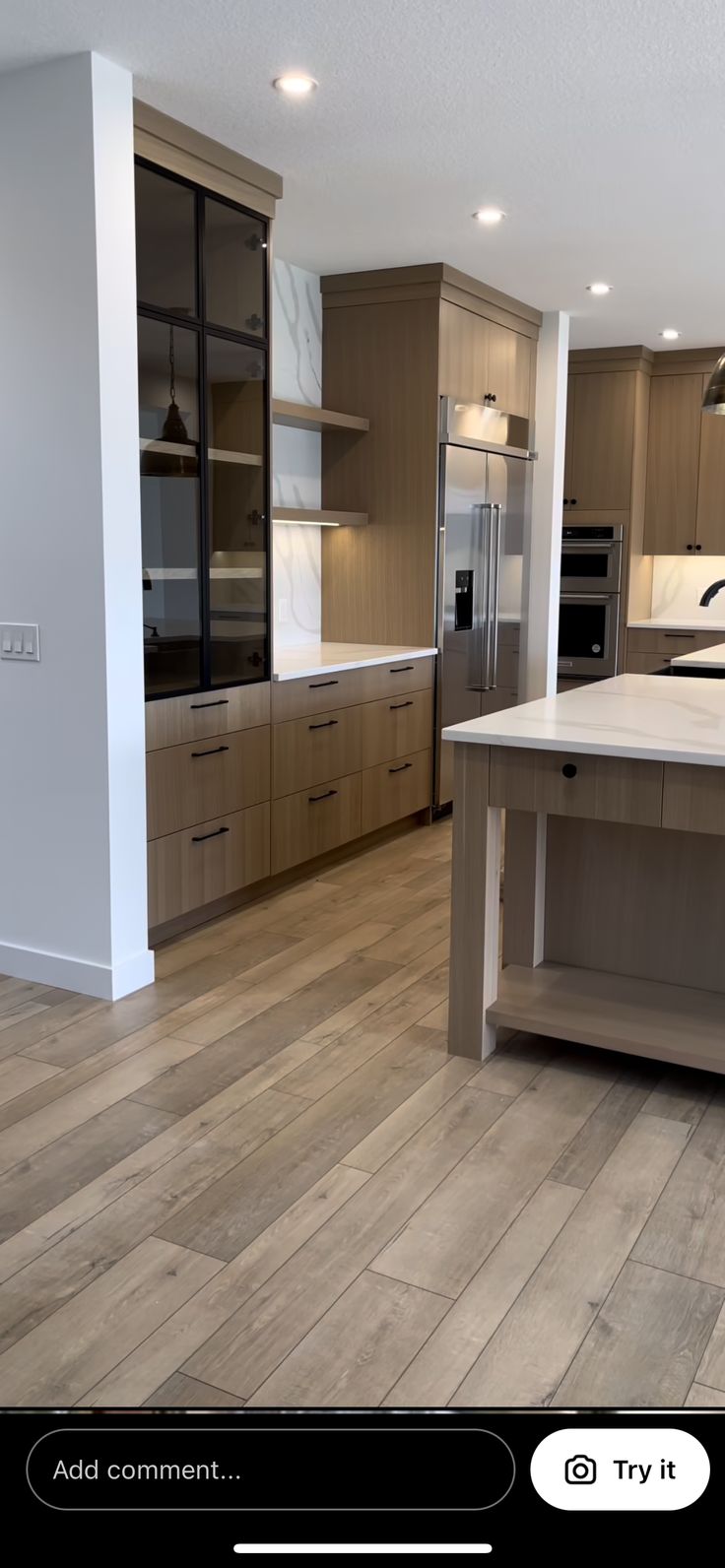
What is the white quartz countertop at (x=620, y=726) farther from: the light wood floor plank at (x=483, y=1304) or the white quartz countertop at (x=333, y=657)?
the white quartz countertop at (x=333, y=657)

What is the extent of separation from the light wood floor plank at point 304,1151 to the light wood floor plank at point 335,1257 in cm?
12

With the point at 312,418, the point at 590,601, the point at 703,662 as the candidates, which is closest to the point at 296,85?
the point at 312,418

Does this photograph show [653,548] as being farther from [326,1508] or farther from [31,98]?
[326,1508]

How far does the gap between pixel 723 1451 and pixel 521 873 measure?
72.2 inches

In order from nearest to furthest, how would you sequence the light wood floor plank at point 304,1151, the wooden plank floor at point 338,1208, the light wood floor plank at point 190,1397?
the light wood floor plank at point 190,1397, the wooden plank floor at point 338,1208, the light wood floor plank at point 304,1151

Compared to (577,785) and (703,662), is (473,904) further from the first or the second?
(703,662)

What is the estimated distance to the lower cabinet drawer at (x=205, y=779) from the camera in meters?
3.75

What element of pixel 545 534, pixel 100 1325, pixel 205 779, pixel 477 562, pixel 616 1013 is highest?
pixel 545 534

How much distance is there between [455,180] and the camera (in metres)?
4.07

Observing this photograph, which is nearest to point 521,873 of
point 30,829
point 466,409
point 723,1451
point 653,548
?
point 30,829

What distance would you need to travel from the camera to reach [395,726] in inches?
210

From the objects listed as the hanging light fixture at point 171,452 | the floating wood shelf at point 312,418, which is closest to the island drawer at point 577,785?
the hanging light fixture at point 171,452

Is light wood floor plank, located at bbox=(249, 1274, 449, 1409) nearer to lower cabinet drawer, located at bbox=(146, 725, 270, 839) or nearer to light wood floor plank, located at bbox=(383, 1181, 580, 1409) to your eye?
light wood floor plank, located at bbox=(383, 1181, 580, 1409)

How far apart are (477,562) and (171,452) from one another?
2373 mm
